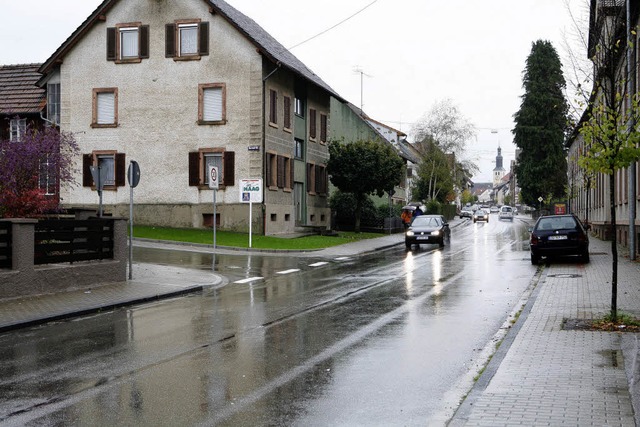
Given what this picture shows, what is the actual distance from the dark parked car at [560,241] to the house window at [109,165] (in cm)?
2211

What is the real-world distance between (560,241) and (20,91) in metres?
31.8

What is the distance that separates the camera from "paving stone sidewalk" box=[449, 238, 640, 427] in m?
5.74

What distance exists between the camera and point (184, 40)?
36.8m

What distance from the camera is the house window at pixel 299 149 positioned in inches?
1649

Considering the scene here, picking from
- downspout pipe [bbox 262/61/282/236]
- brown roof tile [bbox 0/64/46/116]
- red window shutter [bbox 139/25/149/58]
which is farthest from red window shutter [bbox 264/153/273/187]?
brown roof tile [bbox 0/64/46/116]

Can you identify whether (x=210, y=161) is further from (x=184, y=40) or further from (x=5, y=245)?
(x=5, y=245)

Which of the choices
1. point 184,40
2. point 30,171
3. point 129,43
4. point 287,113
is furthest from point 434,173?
point 30,171

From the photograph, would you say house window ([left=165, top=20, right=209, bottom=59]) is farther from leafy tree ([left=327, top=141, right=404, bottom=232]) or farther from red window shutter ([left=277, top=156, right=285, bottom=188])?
leafy tree ([left=327, top=141, right=404, bottom=232])

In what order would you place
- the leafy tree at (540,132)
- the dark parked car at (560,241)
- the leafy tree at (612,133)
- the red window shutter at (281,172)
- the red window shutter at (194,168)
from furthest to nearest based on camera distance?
the leafy tree at (540,132) < the red window shutter at (281,172) < the red window shutter at (194,168) < the dark parked car at (560,241) < the leafy tree at (612,133)

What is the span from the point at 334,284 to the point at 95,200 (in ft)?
77.5

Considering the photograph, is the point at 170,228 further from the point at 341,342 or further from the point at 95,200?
the point at 341,342

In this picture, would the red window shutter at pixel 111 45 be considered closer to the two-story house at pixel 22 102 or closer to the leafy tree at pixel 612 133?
the two-story house at pixel 22 102

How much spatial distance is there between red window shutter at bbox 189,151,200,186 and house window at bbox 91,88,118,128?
15.2ft

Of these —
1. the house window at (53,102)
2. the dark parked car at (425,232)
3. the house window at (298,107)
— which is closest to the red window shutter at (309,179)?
the house window at (298,107)
